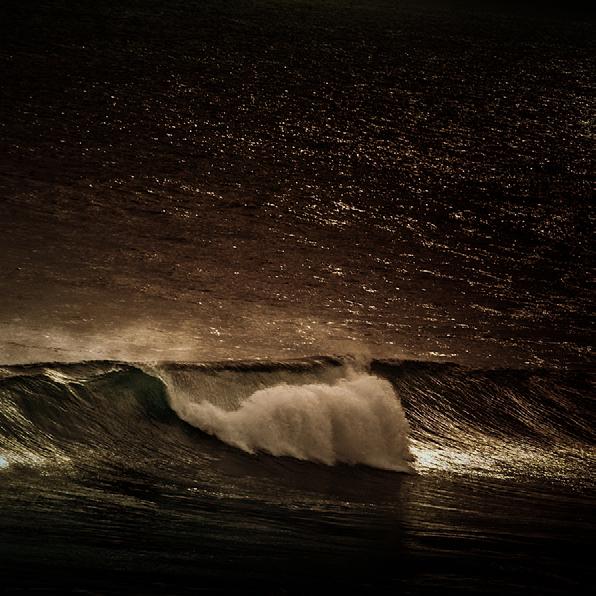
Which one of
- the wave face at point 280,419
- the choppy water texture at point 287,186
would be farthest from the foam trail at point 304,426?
the choppy water texture at point 287,186

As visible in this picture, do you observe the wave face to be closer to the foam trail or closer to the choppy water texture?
the foam trail

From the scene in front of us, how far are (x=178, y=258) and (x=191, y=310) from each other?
5.41 ft

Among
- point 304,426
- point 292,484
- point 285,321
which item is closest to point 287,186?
point 285,321

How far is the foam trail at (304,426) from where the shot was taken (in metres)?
6.87

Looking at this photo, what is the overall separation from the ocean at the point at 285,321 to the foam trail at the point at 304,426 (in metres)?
0.02

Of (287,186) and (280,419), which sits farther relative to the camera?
(287,186)

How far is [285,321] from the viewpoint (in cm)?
886

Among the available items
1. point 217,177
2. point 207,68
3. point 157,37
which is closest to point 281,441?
point 217,177

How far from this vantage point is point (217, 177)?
524 inches

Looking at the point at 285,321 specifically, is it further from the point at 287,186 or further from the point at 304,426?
the point at 287,186

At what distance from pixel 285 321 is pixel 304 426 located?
1974 millimetres

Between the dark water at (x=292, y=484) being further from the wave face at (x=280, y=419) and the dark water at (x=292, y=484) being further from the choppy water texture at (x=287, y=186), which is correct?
the choppy water texture at (x=287, y=186)

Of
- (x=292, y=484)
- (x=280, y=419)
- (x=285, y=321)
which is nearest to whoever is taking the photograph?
(x=292, y=484)

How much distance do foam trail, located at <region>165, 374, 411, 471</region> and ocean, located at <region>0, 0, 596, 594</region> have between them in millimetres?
18
